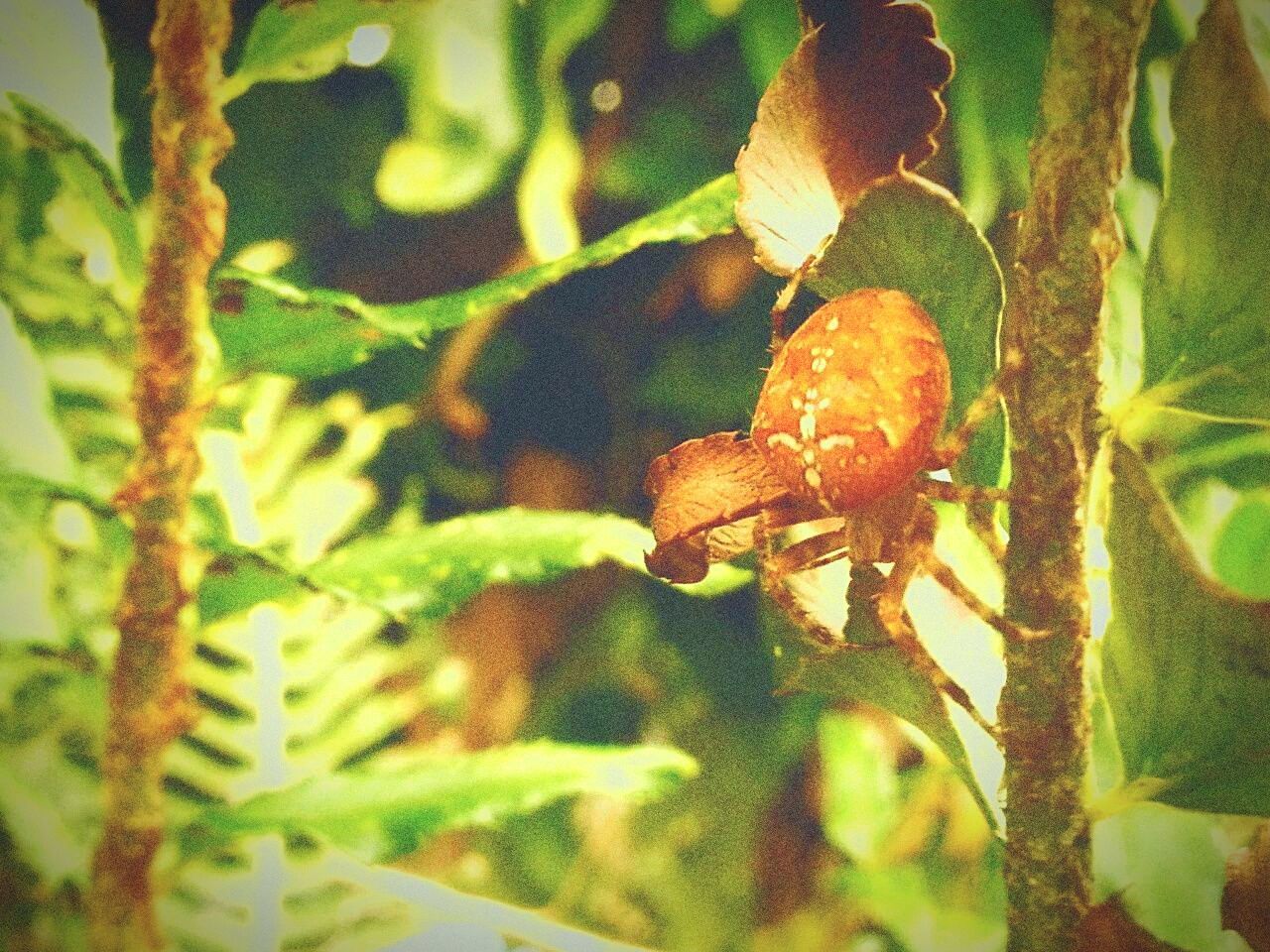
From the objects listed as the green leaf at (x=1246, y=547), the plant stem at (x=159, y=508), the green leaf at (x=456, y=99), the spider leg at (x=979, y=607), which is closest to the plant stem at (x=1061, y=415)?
the spider leg at (x=979, y=607)

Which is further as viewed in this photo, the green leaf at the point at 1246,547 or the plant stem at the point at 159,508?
the plant stem at the point at 159,508

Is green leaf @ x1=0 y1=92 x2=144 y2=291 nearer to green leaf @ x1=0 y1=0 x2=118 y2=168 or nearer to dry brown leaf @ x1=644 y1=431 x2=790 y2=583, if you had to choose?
green leaf @ x1=0 y1=0 x2=118 y2=168

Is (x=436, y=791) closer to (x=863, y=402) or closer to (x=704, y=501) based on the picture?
(x=704, y=501)

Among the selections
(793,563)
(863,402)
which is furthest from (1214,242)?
(793,563)

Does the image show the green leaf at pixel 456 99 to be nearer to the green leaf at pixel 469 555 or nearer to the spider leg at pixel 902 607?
the green leaf at pixel 469 555

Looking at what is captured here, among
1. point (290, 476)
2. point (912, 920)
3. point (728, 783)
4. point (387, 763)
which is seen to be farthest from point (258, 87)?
point (912, 920)

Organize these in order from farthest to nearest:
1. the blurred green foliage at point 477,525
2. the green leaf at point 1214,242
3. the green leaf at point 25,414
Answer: the green leaf at point 25,414
the blurred green foliage at point 477,525
the green leaf at point 1214,242

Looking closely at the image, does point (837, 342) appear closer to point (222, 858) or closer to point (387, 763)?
point (387, 763)

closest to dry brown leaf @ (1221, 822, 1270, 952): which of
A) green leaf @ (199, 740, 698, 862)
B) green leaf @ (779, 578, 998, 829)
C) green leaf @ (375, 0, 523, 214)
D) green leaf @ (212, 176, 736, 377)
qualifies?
green leaf @ (779, 578, 998, 829)
